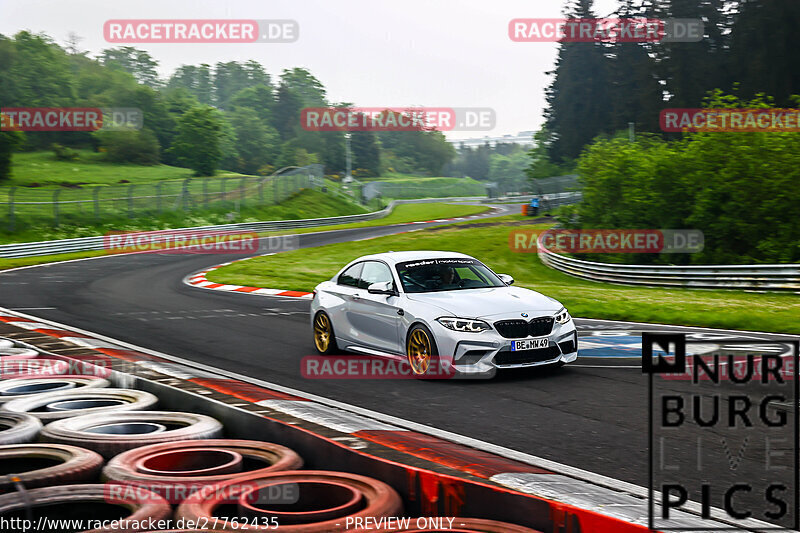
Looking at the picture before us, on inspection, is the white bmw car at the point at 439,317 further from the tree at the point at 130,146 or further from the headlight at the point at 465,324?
the tree at the point at 130,146

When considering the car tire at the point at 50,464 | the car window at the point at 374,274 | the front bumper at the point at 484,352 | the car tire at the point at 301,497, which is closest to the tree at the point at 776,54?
the car window at the point at 374,274

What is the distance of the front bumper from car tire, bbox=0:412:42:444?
4.58 metres

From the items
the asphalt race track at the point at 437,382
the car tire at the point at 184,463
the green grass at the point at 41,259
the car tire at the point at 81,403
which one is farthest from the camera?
the green grass at the point at 41,259

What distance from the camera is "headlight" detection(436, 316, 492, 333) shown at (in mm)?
9523

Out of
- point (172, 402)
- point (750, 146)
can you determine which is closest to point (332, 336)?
point (172, 402)

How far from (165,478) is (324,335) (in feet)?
22.8

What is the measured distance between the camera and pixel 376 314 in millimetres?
10719

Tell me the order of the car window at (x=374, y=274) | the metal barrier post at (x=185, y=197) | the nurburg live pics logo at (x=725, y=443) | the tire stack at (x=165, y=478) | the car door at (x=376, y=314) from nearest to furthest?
the nurburg live pics logo at (x=725, y=443)
the tire stack at (x=165, y=478)
the car door at (x=376, y=314)
the car window at (x=374, y=274)
the metal barrier post at (x=185, y=197)

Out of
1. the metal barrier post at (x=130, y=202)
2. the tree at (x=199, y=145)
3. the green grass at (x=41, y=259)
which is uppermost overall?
the tree at (x=199, y=145)

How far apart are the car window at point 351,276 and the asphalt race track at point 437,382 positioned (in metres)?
1.19

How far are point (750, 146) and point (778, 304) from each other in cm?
1115

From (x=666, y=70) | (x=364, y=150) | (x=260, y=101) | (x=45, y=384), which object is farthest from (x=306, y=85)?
(x=45, y=384)

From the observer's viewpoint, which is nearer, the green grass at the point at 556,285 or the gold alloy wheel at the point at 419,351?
the gold alloy wheel at the point at 419,351

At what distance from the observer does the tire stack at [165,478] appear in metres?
4.27
